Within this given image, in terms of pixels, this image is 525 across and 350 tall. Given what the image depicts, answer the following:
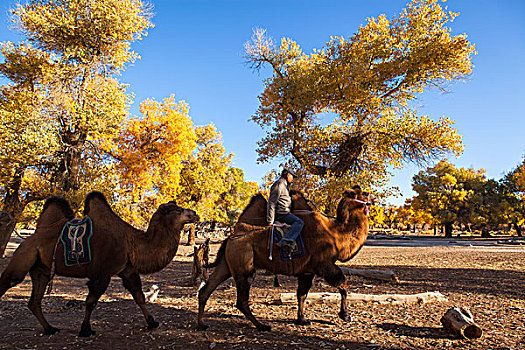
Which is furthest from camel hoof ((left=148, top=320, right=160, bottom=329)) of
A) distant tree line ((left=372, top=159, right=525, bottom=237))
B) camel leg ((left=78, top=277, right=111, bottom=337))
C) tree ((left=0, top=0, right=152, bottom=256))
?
distant tree line ((left=372, top=159, right=525, bottom=237))

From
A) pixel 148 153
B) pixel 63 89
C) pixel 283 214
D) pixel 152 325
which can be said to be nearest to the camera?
pixel 152 325

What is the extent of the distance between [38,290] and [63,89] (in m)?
13.4

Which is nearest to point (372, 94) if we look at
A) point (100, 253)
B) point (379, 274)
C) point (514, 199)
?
point (379, 274)

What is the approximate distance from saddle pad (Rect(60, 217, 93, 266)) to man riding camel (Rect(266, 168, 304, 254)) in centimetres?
333

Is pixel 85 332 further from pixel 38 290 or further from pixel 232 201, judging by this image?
pixel 232 201

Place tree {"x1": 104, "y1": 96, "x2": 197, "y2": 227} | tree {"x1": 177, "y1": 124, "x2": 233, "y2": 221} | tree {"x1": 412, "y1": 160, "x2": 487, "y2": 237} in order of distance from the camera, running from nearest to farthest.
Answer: tree {"x1": 104, "y1": 96, "x2": 197, "y2": 227}, tree {"x1": 177, "y1": 124, "x2": 233, "y2": 221}, tree {"x1": 412, "y1": 160, "x2": 487, "y2": 237}

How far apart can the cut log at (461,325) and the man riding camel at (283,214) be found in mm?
2964

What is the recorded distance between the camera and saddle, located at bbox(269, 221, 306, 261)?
6434 millimetres

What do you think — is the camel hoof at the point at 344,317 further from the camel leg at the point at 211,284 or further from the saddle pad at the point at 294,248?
the camel leg at the point at 211,284

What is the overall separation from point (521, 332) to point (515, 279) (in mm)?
6946

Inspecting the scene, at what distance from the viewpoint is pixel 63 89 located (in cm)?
1664

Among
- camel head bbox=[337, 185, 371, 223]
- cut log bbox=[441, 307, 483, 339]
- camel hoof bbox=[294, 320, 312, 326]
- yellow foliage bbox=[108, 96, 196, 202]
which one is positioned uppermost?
yellow foliage bbox=[108, 96, 196, 202]

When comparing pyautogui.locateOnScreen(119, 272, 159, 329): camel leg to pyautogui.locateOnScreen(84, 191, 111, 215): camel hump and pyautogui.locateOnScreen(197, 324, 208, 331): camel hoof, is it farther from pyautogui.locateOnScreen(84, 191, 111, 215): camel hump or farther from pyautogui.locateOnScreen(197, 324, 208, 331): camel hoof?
pyautogui.locateOnScreen(84, 191, 111, 215): camel hump

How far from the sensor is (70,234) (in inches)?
243
